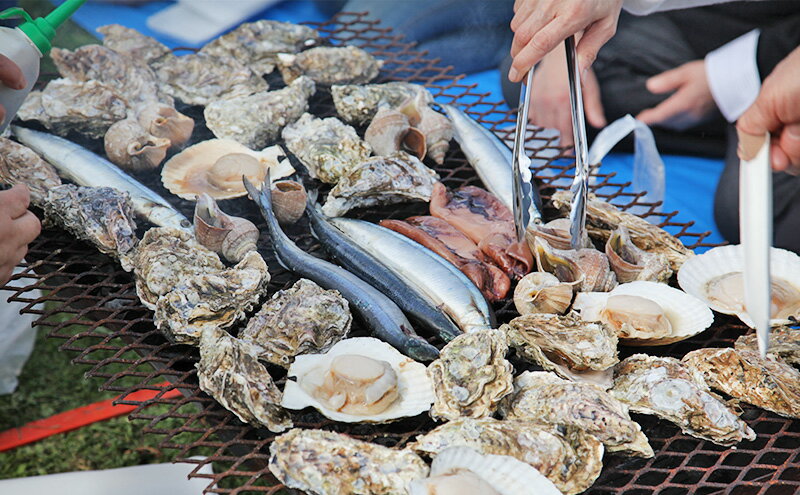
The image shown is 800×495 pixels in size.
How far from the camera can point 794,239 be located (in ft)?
10.8

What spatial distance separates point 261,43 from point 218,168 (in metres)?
1.00

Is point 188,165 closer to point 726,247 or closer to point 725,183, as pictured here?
point 726,247

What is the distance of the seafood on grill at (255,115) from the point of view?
106 inches

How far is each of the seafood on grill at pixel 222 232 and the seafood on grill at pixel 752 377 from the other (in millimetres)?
1318

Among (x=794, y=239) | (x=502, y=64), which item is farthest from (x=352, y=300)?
(x=502, y=64)

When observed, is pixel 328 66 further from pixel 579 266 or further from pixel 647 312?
pixel 647 312

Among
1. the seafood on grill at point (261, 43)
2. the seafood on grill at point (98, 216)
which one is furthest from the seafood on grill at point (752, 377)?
the seafood on grill at point (261, 43)

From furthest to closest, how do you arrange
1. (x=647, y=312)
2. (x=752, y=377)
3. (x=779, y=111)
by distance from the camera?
(x=647, y=312) → (x=752, y=377) → (x=779, y=111)

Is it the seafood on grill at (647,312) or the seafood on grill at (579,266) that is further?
the seafood on grill at (579,266)

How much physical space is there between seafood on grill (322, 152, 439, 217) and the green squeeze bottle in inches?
37.2

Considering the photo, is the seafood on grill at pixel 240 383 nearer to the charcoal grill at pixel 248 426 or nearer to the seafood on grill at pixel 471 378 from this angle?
the charcoal grill at pixel 248 426

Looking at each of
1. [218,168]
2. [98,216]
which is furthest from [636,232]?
[98,216]

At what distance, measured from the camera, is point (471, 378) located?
66.6 inches

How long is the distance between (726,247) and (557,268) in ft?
1.90
